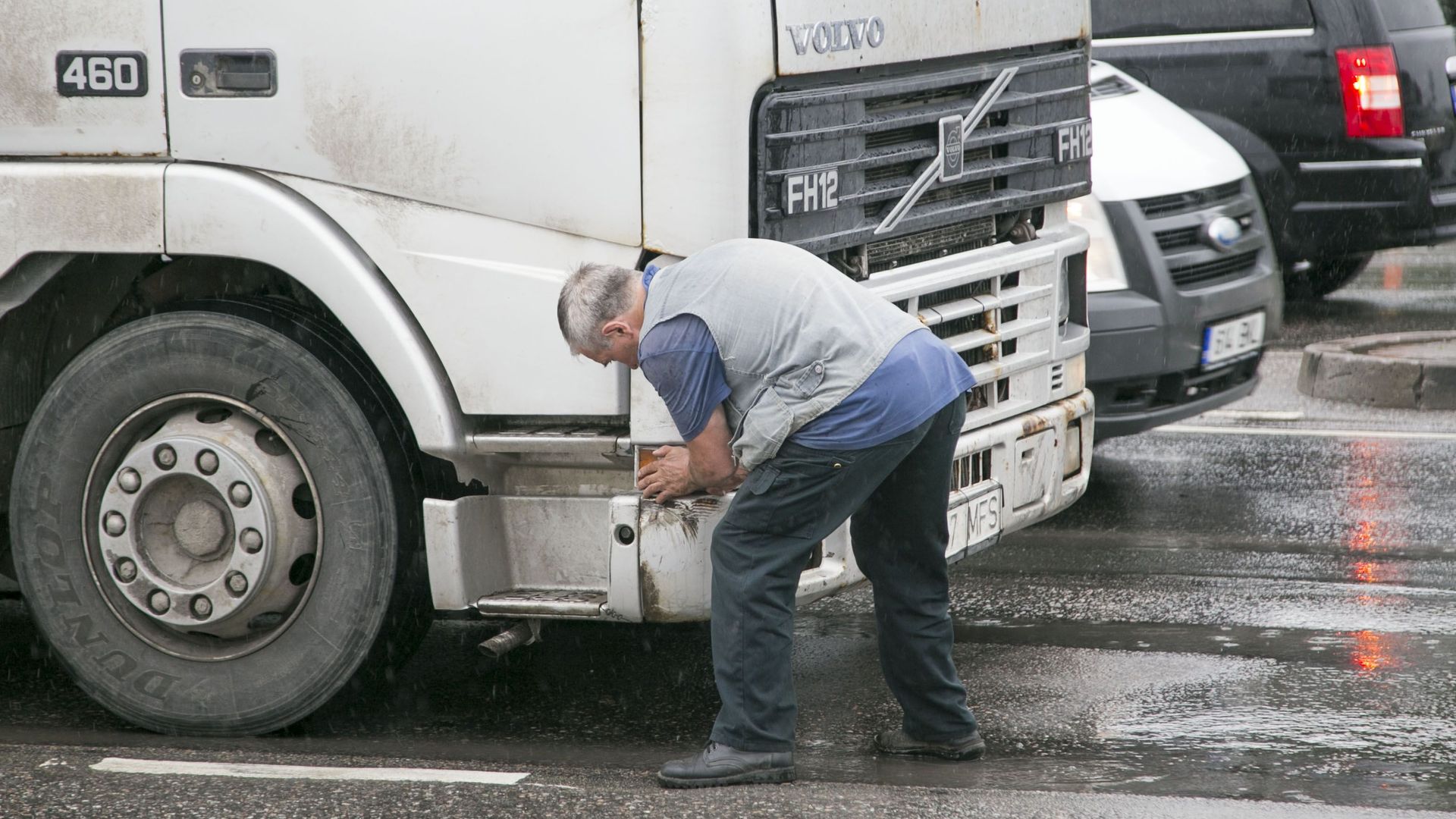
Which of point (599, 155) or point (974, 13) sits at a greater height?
point (974, 13)

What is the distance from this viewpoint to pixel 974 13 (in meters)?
4.60

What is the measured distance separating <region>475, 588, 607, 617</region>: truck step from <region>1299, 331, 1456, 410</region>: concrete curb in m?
5.65

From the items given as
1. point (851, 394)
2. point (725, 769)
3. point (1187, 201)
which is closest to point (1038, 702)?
point (725, 769)

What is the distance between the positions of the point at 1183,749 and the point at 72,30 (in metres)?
3.07

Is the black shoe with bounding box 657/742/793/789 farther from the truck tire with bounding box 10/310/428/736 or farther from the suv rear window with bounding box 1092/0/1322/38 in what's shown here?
the suv rear window with bounding box 1092/0/1322/38

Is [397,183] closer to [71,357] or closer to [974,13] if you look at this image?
[71,357]

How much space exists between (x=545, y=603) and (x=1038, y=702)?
139 centimetres

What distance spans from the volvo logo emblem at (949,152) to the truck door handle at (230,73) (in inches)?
56.4

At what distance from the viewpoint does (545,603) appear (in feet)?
13.9

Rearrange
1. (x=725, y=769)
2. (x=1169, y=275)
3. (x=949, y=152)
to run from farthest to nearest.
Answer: (x=1169, y=275) < (x=949, y=152) < (x=725, y=769)

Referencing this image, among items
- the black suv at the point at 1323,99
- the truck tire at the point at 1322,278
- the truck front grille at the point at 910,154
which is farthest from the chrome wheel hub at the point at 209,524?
the truck tire at the point at 1322,278

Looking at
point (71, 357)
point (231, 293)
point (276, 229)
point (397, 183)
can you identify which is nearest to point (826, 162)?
point (397, 183)

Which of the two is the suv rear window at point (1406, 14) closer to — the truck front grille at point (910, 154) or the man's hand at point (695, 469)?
the truck front grille at point (910, 154)

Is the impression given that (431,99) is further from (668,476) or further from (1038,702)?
(1038,702)
